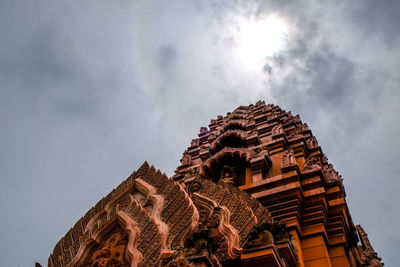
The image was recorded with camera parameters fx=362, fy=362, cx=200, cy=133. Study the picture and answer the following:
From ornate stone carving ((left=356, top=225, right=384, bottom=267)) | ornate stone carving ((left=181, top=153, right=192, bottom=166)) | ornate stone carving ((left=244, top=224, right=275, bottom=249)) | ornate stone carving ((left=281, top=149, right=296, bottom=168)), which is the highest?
ornate stone carving ((left=181, top=153, right=192, bottom=166))

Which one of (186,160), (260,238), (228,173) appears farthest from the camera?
(186,160)

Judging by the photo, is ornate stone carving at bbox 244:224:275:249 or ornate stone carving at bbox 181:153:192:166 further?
ornate stone carving at bbox 181:153:192:166

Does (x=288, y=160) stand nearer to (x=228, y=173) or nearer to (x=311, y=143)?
(x=228, y=173)

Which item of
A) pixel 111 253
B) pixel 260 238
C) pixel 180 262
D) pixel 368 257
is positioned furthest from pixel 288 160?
pixel 180 262

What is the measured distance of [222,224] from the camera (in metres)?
7.21

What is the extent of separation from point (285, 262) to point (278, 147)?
27.7ft

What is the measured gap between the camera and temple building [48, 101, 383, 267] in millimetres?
6293

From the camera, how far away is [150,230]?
7152 millimetres

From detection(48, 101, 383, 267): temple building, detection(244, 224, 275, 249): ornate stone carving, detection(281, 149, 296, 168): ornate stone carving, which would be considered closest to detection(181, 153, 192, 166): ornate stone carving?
detection(48, 101, 383, 267): temple building

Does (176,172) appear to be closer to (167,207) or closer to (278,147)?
(278,147)

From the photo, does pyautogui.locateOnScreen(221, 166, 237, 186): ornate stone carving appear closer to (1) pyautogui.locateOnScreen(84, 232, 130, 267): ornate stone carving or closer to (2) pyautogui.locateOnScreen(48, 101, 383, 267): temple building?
(2) pyautogui.locateOnScreen(48, 101, 383, 267): temple building

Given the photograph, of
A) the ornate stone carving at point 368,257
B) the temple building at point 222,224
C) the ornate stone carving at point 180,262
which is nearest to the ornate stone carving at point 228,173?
the temple building at point 222,224

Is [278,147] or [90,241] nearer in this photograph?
[90,241]

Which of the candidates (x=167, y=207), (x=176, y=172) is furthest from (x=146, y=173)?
(x=176, y=172)
